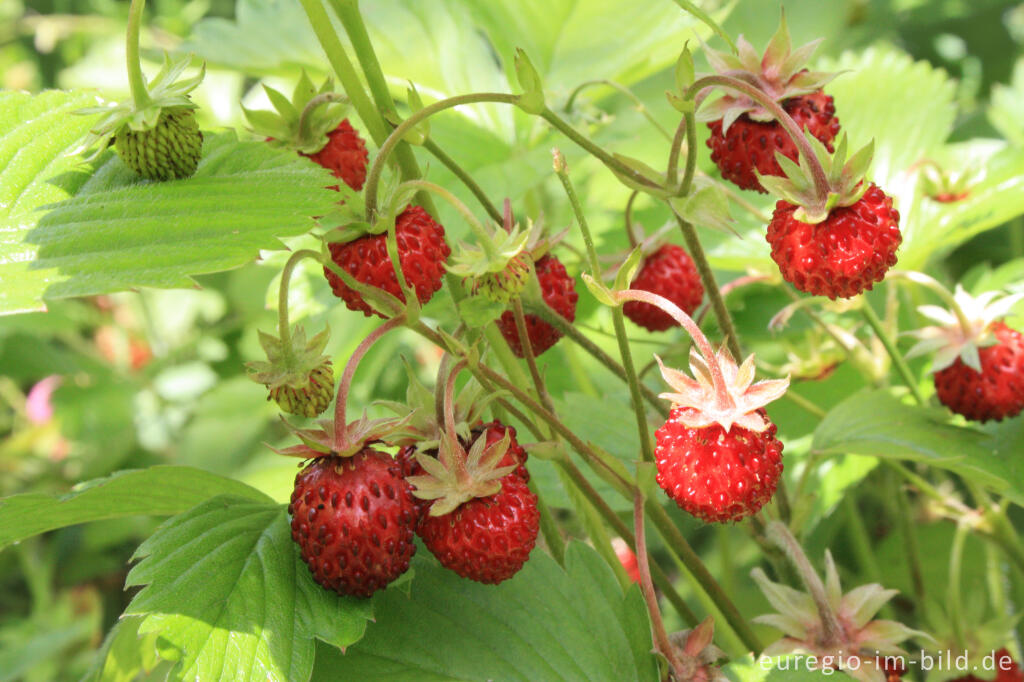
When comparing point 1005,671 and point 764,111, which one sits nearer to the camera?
point 764,111

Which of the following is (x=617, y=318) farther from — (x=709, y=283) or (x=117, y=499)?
(x=117, y=499)

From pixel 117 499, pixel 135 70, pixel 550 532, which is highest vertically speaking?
pixel 135 70

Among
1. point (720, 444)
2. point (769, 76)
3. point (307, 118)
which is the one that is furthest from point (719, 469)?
point (307, 118)

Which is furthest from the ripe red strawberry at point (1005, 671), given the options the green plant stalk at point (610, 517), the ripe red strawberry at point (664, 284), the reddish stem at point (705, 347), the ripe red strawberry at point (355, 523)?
the ripe red strawberry at point (355, 523)

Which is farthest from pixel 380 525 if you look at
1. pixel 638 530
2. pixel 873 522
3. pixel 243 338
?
pixel 243 338

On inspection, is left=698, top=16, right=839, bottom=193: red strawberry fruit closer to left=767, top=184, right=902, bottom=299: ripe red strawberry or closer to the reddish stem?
left=767, top=184, right=902, bottom=299: ripe red strawberry

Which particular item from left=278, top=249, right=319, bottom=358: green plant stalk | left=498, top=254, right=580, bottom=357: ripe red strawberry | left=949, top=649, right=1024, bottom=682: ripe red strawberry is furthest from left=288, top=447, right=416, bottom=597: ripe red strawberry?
left=949, top=649, right=1024, bottom=682: ripe red strawberry
